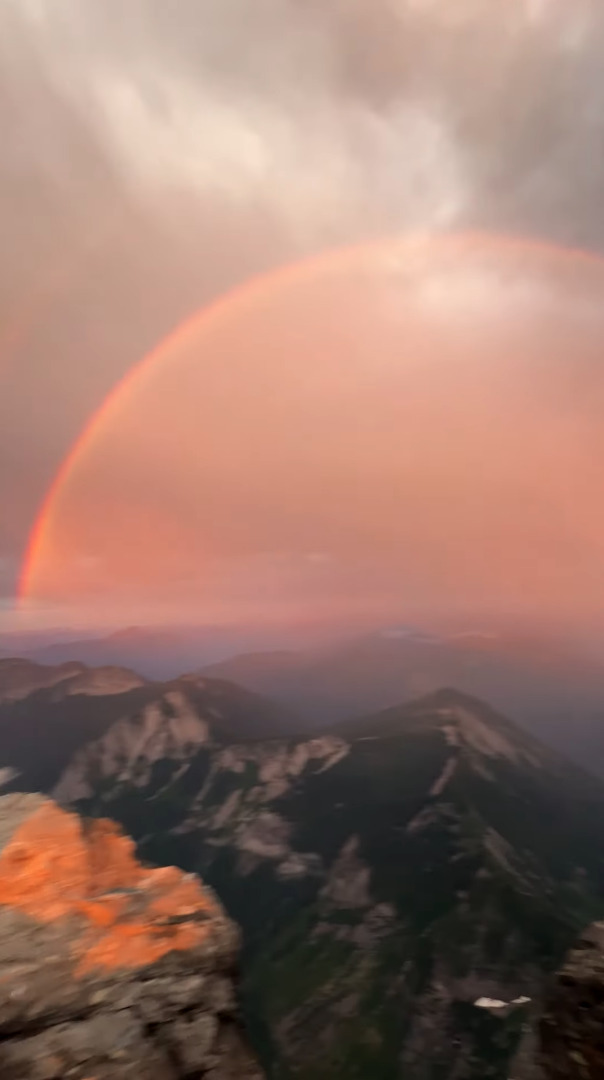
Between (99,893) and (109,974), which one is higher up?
(99,893)

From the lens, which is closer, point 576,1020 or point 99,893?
point 576,1020

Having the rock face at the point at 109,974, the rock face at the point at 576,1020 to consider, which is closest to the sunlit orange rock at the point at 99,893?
the rock face at the point at 109,974

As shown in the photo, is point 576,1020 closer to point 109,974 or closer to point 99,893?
point 109,974

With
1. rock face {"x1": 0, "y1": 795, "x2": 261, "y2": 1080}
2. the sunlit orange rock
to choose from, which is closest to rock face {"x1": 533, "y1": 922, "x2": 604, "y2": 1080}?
rock face {"x1": 0, "y1": 795, "x2": 261, "y2": 1080}

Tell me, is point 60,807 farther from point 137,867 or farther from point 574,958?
point 574,958

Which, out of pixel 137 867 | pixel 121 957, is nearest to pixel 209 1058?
pixel 121 957

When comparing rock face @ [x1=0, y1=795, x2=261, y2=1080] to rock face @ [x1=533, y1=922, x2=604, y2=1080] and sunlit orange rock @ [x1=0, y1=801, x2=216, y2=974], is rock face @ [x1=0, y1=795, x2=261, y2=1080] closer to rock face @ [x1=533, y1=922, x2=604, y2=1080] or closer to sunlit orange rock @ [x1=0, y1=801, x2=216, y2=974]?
sunlit orange rock @ [x1=0, y1=801, x2=216, y2=974]

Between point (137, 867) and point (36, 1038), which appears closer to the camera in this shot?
point (36, 1038)

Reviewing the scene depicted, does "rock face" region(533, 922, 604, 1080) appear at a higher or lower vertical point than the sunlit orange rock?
lower

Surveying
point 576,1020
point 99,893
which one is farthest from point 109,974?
point 576,1020
